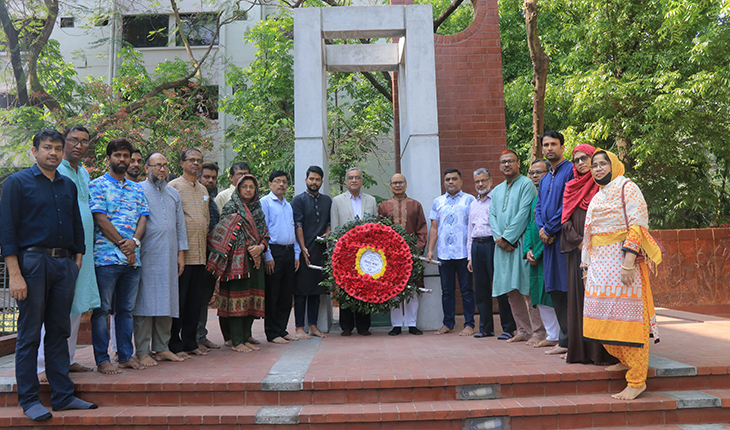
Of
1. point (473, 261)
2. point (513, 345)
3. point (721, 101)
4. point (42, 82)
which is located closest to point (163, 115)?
point (42, 82)

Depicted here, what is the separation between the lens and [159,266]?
15.8ft

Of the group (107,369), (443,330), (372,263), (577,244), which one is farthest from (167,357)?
(577,244)

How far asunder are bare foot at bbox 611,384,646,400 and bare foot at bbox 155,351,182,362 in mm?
3811

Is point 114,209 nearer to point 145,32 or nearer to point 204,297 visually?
point 204,297

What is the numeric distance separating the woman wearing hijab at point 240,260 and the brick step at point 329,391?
1.46m

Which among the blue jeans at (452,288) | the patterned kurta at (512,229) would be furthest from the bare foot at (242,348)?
the patterned kurta at (512,229)

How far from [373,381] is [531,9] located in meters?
6.02

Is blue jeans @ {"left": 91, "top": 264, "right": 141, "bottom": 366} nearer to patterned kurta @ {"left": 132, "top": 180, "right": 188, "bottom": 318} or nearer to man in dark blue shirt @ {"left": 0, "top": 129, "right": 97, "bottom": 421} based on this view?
patterned kurta @ {"left": 132, "top": 180, "right": 188, "bottom": 318}

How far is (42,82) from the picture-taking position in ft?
42.0

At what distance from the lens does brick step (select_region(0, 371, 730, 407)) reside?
13.0ft

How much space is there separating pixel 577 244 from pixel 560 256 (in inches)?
12.4

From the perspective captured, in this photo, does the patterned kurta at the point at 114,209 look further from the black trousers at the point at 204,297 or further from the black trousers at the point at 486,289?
the black trousers at the point at 486,289

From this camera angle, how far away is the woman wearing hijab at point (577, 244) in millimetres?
4410

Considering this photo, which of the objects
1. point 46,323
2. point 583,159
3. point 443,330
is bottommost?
point 443,330
